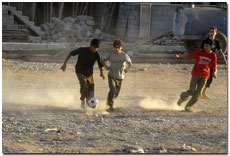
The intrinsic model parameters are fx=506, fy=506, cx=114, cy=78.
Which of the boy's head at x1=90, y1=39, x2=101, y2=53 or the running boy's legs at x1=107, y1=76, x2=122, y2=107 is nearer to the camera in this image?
the boy's head at x1=90, y1=39, x2=101, y2=53

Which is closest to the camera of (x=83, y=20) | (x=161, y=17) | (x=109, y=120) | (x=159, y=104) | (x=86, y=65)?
(x=109, y=120)

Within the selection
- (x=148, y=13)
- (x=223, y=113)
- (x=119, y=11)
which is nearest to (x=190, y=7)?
(x=148, y=13)

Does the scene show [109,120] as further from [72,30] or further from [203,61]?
[72,30]

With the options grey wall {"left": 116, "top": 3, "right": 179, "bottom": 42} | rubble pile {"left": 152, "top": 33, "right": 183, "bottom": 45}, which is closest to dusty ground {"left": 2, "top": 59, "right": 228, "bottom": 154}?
rubble pile {"left": 152, "top": 33, "right": 183, "bottom": 45}

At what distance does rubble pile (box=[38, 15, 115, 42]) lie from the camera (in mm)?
23891

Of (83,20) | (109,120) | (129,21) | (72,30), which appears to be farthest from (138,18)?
(109,120)

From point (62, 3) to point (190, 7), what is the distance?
33.3 feet

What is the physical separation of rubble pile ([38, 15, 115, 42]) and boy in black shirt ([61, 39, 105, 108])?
49.9 ft

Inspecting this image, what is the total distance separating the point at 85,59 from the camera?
7953mm

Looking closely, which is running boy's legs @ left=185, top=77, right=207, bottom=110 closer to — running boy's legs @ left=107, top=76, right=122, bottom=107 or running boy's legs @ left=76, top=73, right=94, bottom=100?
running boy's legs @ left=107, top=76, right=122, bottom=107

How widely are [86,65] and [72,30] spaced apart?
54.2ft

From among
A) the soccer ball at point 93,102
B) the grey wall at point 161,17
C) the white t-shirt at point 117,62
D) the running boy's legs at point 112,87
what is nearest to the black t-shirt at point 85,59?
the white t-shirt at point 117,62

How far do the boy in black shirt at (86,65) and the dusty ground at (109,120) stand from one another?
363 mm

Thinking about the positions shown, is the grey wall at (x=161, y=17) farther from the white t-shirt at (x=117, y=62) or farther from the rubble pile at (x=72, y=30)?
the white t-shirt at (x=117, y=62)
